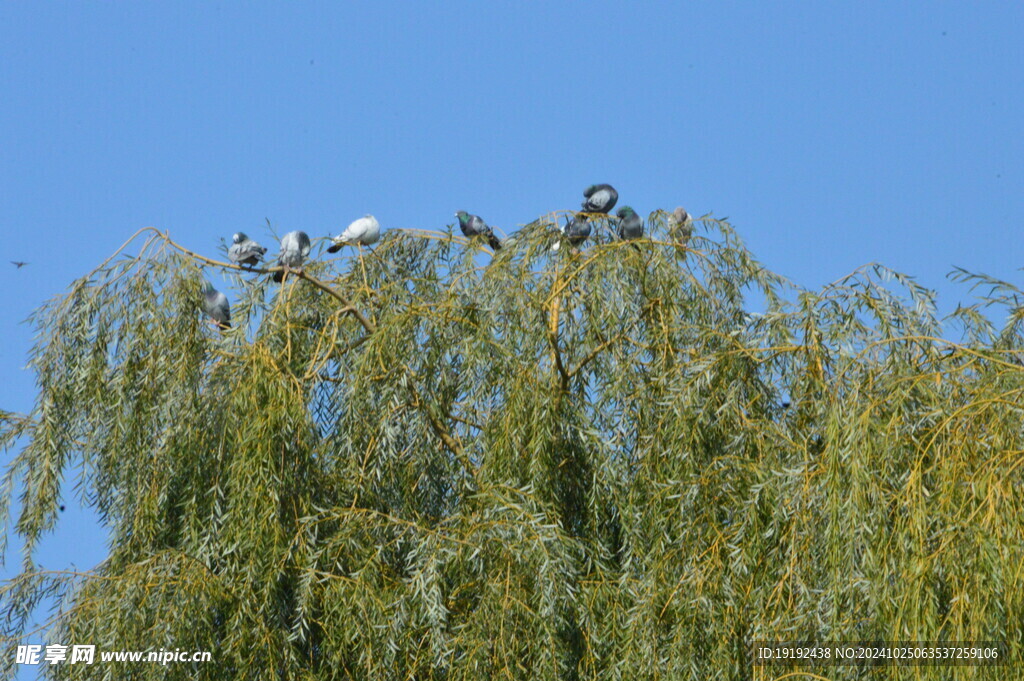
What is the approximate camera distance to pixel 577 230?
5812 millimetres

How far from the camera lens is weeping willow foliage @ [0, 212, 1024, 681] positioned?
426 cm

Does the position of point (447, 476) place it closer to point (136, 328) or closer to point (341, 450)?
point (341, 450)

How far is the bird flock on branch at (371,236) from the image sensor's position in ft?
18.8

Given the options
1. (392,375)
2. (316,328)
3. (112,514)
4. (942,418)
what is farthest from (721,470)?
(112,514)

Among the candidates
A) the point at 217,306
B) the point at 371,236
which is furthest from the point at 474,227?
the point at 217,306

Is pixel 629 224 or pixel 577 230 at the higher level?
pixel 629 224

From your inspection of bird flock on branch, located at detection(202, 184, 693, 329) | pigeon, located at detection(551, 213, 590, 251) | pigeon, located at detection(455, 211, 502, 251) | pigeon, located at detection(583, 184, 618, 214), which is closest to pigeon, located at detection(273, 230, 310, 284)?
bird flock on branch, located at detection(202, 184, 693, 329)

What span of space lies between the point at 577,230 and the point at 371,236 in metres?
1.35

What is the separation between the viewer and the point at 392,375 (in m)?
5.21

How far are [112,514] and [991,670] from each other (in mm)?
3152

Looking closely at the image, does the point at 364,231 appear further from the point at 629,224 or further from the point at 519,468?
the point at 519,468

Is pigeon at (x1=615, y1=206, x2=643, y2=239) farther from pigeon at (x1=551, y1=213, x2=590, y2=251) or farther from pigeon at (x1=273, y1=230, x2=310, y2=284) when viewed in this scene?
pigeon at (x1=273, y1=230, x2=310, y2=284)

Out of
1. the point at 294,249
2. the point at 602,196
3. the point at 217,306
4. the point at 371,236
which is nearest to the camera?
the point at 217,306

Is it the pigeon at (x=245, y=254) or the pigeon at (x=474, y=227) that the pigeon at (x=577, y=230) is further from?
the pigeon at (x=245, y=254)
